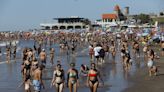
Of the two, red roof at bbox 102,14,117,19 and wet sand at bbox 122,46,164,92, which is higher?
red roof at bbox 102,14,117,19

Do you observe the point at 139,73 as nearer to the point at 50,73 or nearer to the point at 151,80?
the point at 151,80

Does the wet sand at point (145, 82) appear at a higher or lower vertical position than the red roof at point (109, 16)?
lower

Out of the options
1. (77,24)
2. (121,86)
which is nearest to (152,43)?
(121,86)

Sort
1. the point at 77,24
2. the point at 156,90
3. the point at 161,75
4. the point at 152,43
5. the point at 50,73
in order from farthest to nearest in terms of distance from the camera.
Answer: the point at 77,24 → the point at 152,43 → the point at 50,73 → the point at 161,75 → the point at 156,90

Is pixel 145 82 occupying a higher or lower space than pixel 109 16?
lower

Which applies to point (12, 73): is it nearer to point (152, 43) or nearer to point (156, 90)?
point (156, 90)

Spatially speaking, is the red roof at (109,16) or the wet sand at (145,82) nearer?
the wet sand at (145,82)

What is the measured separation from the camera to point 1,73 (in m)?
24.0

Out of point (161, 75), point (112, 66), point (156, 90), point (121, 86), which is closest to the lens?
point (156, 90)

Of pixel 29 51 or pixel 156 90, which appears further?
pixel 29 51

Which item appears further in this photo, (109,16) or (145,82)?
(109,16)

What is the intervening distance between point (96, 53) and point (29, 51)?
5.19 meters

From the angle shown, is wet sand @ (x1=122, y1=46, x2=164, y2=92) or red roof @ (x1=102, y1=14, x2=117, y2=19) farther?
red roof @ (x1=102, y1=14, x2=117, y2=19)

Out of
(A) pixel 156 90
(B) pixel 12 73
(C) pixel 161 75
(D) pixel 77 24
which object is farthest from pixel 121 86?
(D) pixel 77 24
